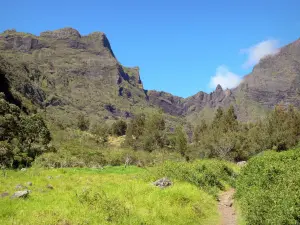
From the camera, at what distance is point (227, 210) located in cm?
1917

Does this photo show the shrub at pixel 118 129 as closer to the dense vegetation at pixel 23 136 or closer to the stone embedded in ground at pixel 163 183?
the dense vegetation at pixel 23 136

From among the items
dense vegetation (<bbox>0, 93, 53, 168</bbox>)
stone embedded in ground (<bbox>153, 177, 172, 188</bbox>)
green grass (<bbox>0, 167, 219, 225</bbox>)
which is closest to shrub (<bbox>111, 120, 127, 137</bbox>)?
dense vegetation (<bbox>0, 93, 53, 168</bbox>)

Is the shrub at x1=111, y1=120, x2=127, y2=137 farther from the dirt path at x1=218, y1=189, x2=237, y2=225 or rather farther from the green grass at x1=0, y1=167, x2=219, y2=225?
the green grass at x1=0, y1=167, x2=219, y2=225

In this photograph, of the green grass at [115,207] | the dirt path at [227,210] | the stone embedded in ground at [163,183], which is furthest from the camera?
the stone embedded in ground at [163,183]

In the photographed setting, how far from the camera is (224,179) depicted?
3030cm

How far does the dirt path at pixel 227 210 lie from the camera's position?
16758 mm

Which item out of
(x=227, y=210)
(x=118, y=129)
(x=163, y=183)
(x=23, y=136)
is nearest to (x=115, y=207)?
(x=163, y=183)

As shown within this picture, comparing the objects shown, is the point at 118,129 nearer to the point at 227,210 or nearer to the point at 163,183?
the point at 163,183

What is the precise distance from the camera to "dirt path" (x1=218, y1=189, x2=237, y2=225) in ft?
55.0

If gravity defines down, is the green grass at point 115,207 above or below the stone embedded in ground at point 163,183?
below

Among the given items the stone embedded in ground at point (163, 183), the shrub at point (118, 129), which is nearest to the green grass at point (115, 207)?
the stone embedded in ground at point (163, 183)

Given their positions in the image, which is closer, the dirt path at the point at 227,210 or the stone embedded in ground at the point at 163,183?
the dirt path at the point at 227,210

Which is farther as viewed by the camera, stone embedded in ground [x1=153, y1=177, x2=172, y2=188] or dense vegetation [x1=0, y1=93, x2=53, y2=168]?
dense vegetation [x1=0, y1=93, x2=53, y2=168]

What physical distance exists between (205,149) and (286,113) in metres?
26.4
